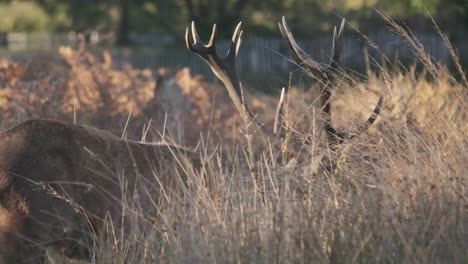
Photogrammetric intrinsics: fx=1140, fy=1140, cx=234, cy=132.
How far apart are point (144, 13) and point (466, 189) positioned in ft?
145

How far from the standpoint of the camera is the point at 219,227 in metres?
6.48

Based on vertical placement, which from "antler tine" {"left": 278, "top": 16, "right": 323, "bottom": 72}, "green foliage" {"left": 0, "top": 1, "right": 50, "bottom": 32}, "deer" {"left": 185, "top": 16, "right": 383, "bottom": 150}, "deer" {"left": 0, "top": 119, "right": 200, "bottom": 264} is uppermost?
"antler tine" {"left": 278, "top": 16, "right": 323, "bottom": 72}

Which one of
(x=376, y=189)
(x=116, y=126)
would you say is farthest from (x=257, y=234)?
(x=116, y=126)

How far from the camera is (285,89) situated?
9055 mm

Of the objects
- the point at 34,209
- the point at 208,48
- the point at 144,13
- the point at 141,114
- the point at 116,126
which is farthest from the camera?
the point at 144,13

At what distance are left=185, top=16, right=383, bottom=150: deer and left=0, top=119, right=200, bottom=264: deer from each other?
3.01 feet

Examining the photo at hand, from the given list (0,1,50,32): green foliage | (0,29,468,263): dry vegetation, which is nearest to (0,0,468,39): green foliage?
(0,1,50,32): green foliage

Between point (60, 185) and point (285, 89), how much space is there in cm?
Result: 255

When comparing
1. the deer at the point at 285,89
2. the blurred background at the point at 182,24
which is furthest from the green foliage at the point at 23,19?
the deer at the point at 285,89

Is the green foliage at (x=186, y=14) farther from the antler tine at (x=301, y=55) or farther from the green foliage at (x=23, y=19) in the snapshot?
the antler tine at (x=301, y=55)

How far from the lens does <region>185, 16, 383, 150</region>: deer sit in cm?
767

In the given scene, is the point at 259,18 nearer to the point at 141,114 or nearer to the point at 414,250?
the point at 141,114

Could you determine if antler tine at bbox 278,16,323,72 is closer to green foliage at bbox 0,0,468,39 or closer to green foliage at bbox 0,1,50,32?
green foliage at bbox 0,0,468,39

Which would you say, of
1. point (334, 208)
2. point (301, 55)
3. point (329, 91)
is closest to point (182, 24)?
point (301, 55)
